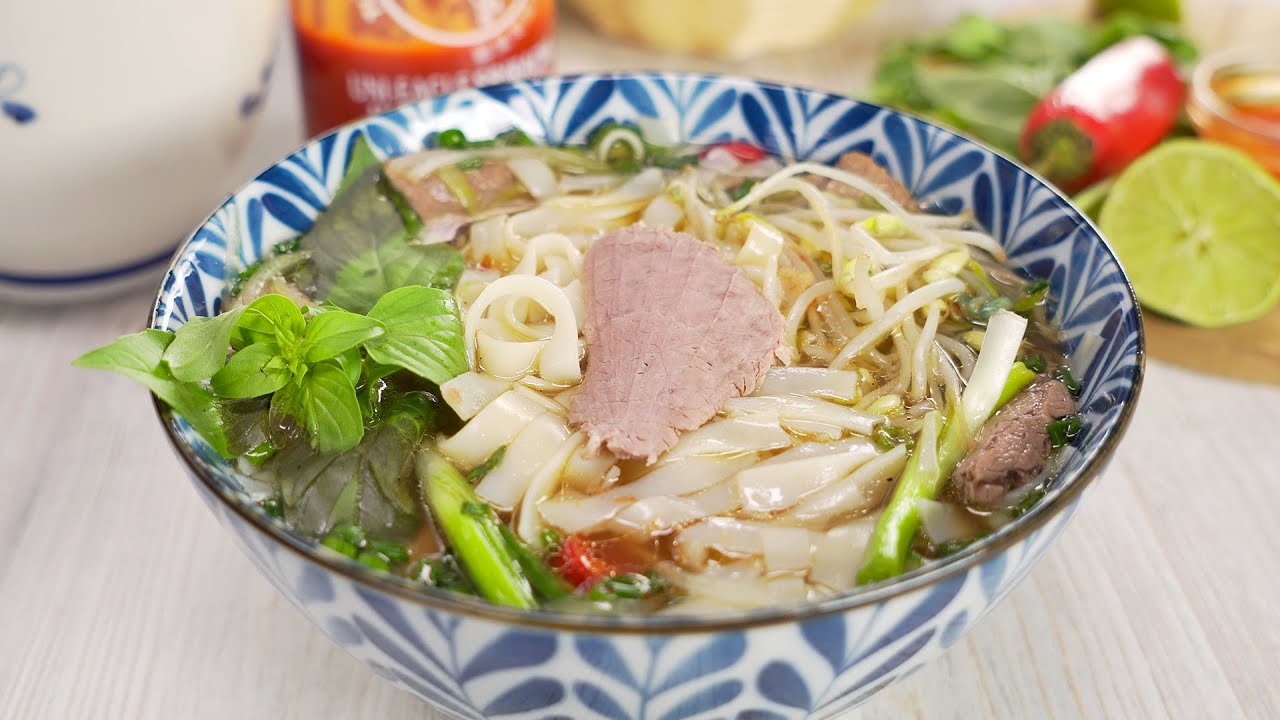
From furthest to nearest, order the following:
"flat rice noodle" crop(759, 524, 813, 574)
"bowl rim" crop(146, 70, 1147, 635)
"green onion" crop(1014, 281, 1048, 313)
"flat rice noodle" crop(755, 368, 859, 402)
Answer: "green onion" crop(1014, 281, 1048, 313), "flat rice noodle" crop(755, 368, 859, 402), "flat rice noodle" crop(759, 524, 813, 574), "bowl rim" crop(146, 70, 1147, 635)

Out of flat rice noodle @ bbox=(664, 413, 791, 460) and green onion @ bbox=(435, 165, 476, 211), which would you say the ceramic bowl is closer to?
green onion @ bbox=(435, 165, 476, 211)

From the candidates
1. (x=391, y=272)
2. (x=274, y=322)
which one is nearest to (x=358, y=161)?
(x=391, y=272)

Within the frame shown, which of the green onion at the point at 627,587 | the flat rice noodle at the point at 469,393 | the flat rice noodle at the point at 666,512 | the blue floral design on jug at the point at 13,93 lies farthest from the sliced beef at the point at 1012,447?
the blue floral design on jug at the point at 13,93

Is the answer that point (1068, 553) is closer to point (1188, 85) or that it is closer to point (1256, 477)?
point (1256, 477)

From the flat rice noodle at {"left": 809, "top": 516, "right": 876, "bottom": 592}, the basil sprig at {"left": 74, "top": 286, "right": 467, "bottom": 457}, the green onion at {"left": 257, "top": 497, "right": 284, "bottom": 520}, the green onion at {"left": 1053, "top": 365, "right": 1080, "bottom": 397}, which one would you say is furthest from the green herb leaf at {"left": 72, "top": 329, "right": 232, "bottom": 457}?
the green onion at {"left": 1053, "top": 365, "right": 1080, "bottom": 397}

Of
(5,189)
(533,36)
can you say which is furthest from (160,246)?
(533,36)
